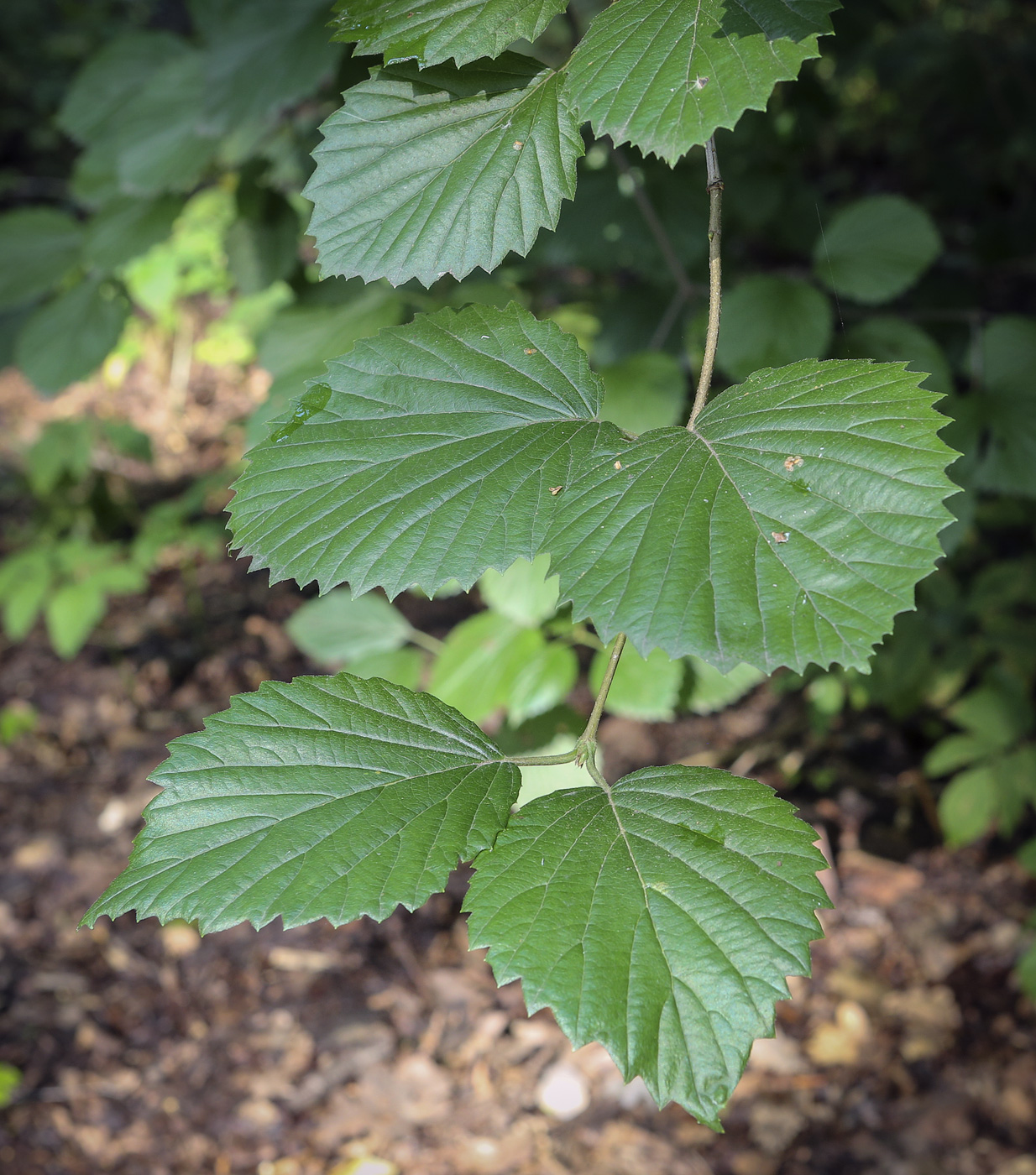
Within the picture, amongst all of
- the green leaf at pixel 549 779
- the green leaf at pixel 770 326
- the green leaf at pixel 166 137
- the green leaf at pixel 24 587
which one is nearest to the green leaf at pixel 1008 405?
the green leaf at pixel 770 326

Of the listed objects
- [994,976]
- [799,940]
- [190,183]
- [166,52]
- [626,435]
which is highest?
[166,52]

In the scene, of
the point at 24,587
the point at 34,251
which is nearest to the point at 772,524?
the point at 34,251

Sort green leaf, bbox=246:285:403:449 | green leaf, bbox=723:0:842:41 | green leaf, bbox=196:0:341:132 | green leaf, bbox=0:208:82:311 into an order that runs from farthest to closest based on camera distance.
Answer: green leaf, bbox=0:208:82:311, green leaf, bbox=246:285:403:449, green leaf, bbox=196:0:341:132, green leaf, bbox=723:0:842:41

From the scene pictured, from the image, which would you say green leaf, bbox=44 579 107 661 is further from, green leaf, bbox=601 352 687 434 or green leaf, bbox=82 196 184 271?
green leaf, bbox=601 352 687 434

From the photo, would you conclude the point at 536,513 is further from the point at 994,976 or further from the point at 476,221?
the point at 994,976

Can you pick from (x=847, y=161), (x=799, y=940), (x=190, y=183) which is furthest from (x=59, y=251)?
(x=847, y=161)

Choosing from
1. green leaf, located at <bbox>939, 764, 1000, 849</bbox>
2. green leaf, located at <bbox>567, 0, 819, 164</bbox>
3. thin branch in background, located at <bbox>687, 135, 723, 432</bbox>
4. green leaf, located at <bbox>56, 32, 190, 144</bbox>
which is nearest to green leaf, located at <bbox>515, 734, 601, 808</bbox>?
thin branch in background, located at <bbox>687, 135, 723, 432</bbox>

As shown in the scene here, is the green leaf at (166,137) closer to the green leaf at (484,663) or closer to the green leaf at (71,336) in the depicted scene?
Answer: the green leaf at (71,336)
